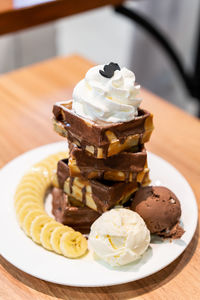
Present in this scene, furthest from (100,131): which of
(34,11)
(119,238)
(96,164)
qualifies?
(34,11)

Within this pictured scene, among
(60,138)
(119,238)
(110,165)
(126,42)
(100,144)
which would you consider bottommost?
(126,42)

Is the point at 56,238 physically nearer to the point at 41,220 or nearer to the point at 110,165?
the point at 41,220

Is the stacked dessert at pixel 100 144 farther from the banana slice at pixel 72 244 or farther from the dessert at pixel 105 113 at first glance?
the banana slice at pixel 72 244

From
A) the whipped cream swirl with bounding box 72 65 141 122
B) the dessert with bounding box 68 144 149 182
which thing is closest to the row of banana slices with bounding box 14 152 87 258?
the dessert with bounding box 68 144 149 182

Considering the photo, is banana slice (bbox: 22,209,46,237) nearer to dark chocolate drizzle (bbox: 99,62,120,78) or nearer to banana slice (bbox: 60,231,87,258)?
banana slice (bbox: 60,231,87,258)

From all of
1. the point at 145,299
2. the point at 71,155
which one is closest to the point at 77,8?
the point at 71,155

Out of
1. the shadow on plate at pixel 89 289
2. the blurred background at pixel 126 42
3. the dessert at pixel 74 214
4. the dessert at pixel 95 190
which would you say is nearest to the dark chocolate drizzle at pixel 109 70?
the dessert at pixel 95 190
